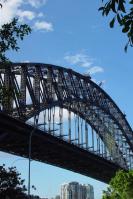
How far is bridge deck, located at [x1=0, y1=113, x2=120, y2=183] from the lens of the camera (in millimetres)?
70000

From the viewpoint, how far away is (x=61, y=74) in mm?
100000

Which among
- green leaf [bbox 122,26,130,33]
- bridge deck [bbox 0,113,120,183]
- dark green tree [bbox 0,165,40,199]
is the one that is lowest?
green leaf [bbox 122,26,130,33]

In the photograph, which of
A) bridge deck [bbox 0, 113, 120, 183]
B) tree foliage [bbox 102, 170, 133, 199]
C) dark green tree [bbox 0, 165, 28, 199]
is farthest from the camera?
bridge deck [bbox 0, 113, 120, 183]

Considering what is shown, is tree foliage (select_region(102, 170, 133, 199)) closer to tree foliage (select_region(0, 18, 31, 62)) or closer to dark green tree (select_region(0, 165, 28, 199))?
dark green tree (select_region(0, 165, 28, 199))

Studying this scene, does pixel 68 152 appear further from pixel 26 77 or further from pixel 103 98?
pixel 103 98

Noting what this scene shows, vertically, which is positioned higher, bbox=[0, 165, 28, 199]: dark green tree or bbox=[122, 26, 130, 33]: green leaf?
bbox=[0, 165, 28, 199]: dark green tree

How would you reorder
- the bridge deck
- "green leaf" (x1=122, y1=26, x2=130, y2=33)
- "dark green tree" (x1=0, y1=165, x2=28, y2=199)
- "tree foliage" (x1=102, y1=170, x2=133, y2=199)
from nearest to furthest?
1. "green leaf" (x1=122, y1=26, x2=130, y2=33)
2. "dark green tree" (x1=0, y1=165, x2=28, y2=199)
3. "tree foliage" (x1=102, y1=170, x2=133, y2=199)
4. the bridge deck

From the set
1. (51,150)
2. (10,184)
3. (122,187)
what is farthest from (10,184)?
(51,150)

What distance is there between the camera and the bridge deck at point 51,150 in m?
70.0

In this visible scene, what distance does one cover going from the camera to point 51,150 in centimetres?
8506

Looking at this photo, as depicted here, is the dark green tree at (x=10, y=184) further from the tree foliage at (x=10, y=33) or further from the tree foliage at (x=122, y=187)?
the tree foliage at (x=10, y=33)

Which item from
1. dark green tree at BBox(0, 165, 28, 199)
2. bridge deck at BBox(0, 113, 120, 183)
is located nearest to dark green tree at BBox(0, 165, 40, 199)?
dark green tree at BBox(0, 165, 28, 199)

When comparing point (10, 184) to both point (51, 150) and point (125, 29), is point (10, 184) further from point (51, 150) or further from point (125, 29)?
point (125, 29)

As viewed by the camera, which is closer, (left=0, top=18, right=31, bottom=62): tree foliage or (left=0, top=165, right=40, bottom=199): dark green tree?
(left=0, top=18, right=31, bottom=62): tree foliage
